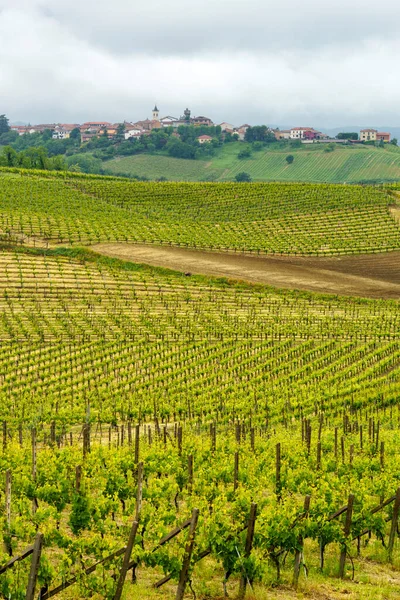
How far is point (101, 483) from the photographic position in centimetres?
1852

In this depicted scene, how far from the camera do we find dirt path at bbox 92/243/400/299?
6875cm

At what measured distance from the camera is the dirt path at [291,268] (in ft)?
226

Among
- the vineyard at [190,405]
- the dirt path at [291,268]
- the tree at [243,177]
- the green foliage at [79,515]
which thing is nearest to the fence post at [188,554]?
the vineyard at [190,405]

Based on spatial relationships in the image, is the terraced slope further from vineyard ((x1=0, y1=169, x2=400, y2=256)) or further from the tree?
the tree

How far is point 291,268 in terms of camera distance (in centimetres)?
7369

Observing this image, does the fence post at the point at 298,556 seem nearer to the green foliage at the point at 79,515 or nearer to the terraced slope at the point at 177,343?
the green foliage at the point at 79,515

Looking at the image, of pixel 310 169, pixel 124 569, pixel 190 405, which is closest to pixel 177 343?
pixel 190 405

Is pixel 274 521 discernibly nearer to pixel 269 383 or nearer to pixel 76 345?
pixel 269 383

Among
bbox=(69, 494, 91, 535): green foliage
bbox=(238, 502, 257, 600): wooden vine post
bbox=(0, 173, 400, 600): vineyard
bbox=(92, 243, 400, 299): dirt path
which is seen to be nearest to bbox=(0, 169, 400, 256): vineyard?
bbox=(0, 173, 400, 600): vineyard

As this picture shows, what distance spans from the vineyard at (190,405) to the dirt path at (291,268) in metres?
2.57

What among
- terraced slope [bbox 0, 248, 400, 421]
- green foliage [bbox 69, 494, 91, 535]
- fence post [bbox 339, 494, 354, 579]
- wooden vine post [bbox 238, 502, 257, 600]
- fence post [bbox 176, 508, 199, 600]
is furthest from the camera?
terraced slope [bbox 0, 248, 400, 421]

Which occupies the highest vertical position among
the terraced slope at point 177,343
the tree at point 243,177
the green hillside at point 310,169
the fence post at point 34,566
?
the green hillside at point 310,169

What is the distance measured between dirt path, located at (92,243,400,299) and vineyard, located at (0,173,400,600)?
257 cm

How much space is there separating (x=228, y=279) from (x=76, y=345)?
2382 centimetres
